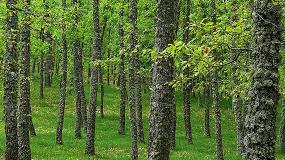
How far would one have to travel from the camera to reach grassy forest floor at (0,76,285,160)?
77.0 feet

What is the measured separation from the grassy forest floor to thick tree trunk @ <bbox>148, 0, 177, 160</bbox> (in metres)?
9.99

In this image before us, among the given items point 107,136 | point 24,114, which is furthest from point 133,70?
point 107,136

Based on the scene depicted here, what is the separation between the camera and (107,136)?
31484 millimetres

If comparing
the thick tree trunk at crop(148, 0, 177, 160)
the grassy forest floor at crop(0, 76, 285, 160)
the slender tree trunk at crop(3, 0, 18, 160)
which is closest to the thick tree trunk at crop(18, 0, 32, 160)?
the slender tree trunk at crop(3, 0, 18, 160)

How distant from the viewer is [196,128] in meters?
39.3

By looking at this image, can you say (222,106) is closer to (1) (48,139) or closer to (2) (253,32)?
(1) (48,139)

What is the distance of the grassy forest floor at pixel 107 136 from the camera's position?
2348 centimetres

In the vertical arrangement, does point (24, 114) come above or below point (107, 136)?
above

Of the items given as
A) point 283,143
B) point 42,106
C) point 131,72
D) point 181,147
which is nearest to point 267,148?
point 131,72

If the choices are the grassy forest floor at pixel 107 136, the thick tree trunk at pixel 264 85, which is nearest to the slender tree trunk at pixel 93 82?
the grassy forest floor at pixel 107 136

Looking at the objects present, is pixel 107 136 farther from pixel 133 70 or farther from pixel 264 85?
pixel 264 85

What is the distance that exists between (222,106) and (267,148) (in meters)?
45.2

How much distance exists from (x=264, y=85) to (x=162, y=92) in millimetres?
3321

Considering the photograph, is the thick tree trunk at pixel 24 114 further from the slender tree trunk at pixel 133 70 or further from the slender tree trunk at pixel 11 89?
the slender tree trunk at pixel 133 70
